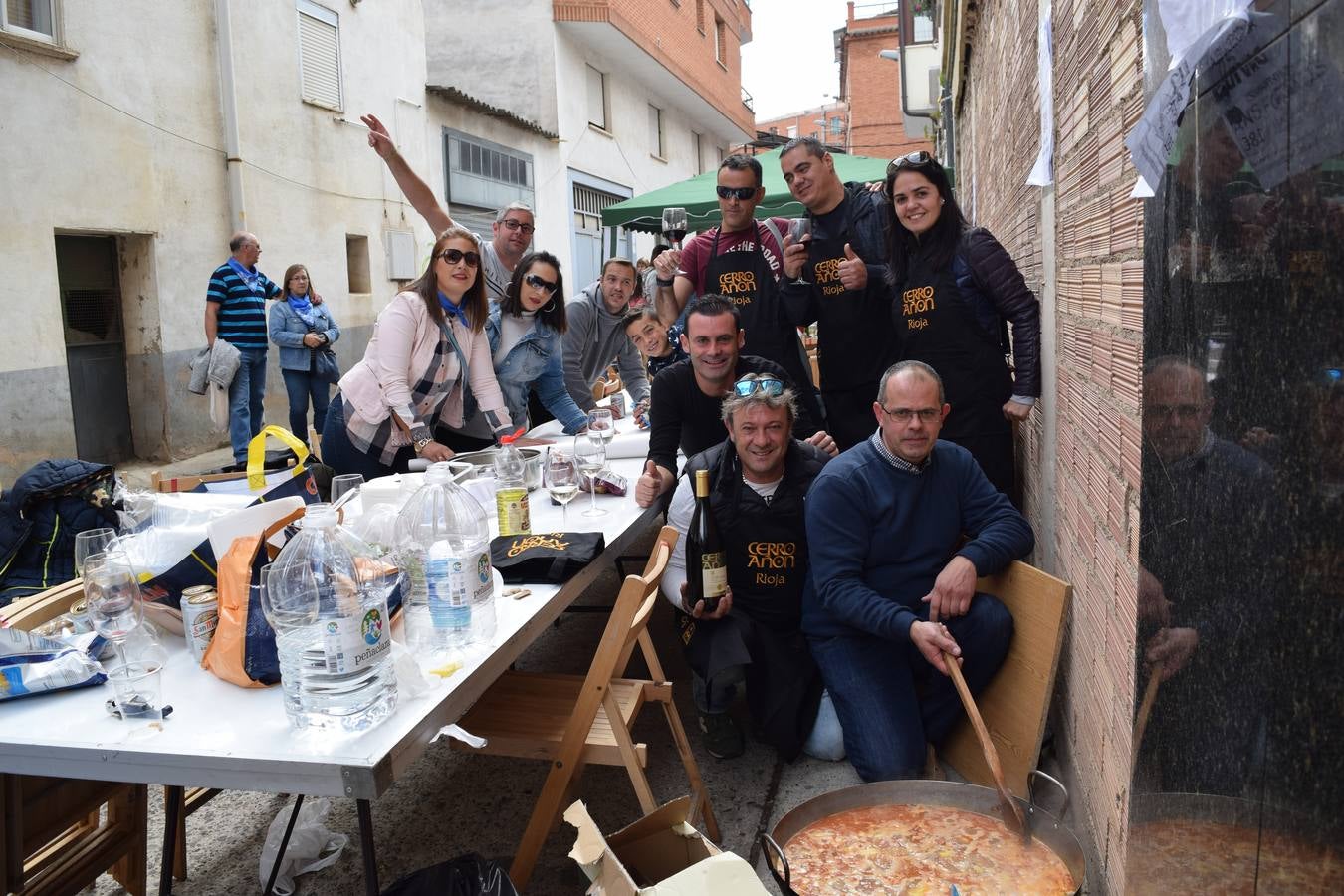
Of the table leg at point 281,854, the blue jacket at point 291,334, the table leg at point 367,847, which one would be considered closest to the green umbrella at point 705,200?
the blue jacket at point 291,334

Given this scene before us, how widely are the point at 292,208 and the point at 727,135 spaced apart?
20852mm

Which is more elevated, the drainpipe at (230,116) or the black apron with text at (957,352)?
the drainpipe at (230,116)

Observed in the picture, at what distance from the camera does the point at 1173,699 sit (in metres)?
1.34

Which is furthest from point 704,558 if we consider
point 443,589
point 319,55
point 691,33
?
point 691,33

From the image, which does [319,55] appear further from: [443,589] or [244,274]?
[443,589]

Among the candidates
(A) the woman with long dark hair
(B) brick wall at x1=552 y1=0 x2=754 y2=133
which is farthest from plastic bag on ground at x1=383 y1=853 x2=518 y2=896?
(B) brick wall at x1=552 y1=0 x2=754 y2=133

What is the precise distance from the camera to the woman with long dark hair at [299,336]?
9078 mm

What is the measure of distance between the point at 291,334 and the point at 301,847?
697 cm

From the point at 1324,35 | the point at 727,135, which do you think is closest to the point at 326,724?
the point at 1324,35

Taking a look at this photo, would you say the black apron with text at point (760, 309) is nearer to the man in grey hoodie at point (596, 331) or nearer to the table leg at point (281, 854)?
the man in grey hoodie at point (596, 331)

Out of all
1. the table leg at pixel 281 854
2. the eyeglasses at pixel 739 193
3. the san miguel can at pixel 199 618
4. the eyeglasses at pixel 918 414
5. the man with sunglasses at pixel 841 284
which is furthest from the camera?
the eyeglasses at pixel 739 193

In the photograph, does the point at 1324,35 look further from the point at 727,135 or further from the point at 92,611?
the point at 727,135

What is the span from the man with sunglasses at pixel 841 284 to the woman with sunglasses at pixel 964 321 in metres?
0.36

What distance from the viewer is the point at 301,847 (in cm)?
290
